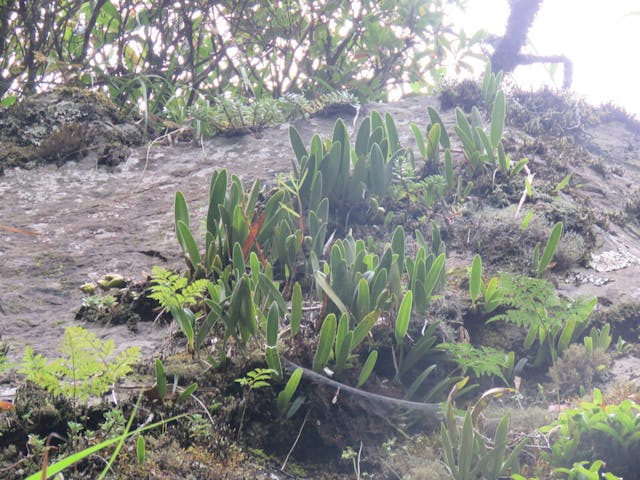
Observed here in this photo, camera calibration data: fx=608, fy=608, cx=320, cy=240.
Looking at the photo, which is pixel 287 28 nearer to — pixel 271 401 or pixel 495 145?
pixel 495 145

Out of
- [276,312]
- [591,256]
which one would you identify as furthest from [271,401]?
[591,256]

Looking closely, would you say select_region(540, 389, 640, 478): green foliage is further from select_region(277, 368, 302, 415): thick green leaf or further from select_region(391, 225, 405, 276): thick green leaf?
select_region(391, 225, 405, 276): thick green leaf

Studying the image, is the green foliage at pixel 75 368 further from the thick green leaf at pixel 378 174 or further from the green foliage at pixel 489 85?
the green foliage at pixel 489 85

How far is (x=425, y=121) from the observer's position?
537 centimetres

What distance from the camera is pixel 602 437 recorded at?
2.05 meters

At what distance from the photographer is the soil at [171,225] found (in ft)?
9.70

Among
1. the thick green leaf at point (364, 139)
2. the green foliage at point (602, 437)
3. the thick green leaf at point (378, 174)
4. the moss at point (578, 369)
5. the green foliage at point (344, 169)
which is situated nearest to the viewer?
the green foliage at point (602, 437)

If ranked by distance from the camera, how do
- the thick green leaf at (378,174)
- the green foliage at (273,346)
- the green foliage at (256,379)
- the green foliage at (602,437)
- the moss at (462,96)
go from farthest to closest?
the moss at (462,96), the thick green leaf at (378,174), the green foliage at (273,346), the green foliage at (256,379), the green foliage at (602,437)

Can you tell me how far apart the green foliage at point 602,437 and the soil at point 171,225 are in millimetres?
658

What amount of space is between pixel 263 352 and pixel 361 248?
0.76 metres

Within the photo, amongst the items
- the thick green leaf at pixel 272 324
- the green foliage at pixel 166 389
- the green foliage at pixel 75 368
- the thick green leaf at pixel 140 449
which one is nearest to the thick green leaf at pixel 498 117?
the thick green leaf at pixel 272 324

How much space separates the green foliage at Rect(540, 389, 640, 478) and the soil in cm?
66

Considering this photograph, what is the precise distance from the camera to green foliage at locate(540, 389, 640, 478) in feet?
6.59

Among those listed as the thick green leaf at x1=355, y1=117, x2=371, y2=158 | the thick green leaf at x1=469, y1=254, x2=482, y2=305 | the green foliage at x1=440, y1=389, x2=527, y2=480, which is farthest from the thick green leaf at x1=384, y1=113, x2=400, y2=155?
the green foliage at x1=440, y1=389, x2=527, y2=480
